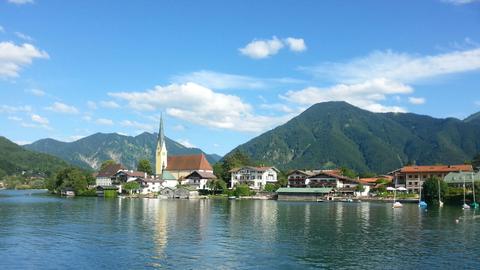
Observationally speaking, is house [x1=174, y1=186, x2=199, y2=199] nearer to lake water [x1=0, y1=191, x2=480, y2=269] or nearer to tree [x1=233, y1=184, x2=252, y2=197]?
tree [x1=233, y1=184, x2=252, y2=197]

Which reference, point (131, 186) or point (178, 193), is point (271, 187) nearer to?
point (178, 193)

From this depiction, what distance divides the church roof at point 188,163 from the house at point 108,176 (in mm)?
18449

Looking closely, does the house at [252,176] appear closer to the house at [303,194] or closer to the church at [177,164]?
the church at [177,164]

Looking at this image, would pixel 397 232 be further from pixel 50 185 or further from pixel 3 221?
pixel 50 185

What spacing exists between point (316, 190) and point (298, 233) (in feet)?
235

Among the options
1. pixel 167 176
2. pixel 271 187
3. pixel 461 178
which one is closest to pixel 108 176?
pixel 167 176

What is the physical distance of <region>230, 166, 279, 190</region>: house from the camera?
12594cm

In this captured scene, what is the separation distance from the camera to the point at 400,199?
9725 cm

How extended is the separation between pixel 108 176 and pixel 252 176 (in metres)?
38.9

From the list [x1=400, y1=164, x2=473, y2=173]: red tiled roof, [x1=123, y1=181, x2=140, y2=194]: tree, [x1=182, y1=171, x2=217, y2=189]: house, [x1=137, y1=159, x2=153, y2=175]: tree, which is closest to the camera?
[x1=400, y1=164, x2=473, y2=173]: red tiled roof

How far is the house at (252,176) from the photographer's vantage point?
4958 inches

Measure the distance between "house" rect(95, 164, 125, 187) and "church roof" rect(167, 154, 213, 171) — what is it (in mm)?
18449

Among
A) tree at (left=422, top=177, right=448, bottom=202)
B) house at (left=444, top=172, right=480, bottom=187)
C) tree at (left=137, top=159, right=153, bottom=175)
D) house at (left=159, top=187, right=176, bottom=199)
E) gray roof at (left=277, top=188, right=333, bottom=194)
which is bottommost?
house at (left=159, top=187, right=176, bottom=199)

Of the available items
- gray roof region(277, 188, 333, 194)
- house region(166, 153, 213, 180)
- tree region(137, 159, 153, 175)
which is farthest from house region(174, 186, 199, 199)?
tree region(137, 159, 153, 175)
